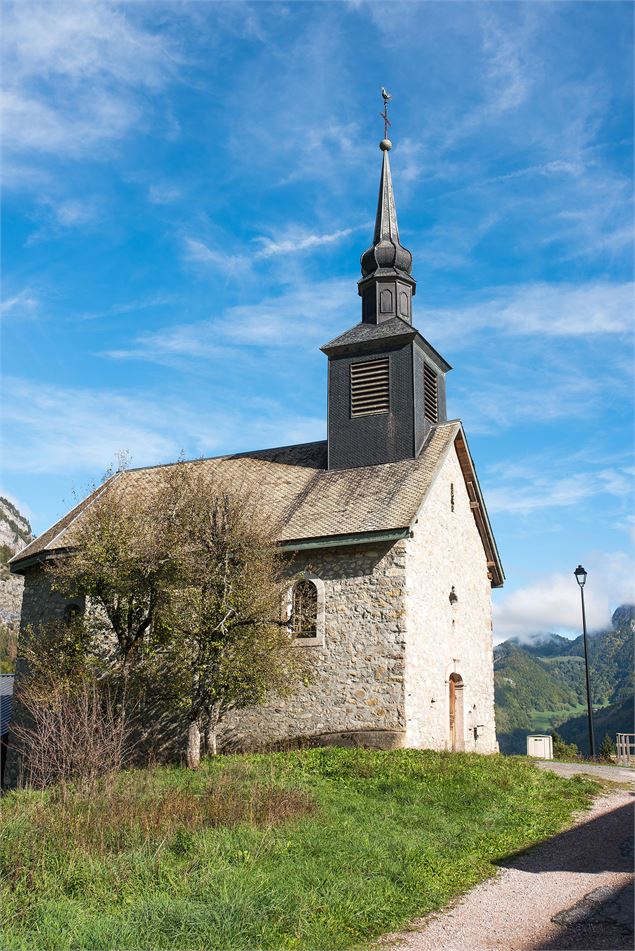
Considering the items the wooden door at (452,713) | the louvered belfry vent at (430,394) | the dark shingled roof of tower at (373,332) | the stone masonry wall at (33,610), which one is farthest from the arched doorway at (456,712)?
the stone masonry wall at (33,610)

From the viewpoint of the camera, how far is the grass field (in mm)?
7262

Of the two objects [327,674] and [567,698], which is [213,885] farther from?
[567,698]

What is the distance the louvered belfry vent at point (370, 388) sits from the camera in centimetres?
2252

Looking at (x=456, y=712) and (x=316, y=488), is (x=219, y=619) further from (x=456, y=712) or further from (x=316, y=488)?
(x=456, y=712)

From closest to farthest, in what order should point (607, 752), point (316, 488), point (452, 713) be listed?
point (452, 713)
point (316, 488)
point (607, 752)

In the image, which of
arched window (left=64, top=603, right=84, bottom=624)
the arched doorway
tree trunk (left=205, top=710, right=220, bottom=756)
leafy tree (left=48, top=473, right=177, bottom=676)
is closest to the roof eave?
leafy tree (left=48, top=473, right=177, bottom=676)

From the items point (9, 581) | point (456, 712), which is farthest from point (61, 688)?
point (9, 581)

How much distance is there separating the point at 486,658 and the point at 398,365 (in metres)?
9.14

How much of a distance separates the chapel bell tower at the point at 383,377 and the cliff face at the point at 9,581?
5067cm

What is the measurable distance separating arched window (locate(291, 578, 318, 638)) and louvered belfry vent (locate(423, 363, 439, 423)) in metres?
6.44

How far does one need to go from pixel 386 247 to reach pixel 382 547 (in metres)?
10.2

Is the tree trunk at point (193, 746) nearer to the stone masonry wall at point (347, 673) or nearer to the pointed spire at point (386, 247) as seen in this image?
the stone masonry wall at point (347, 673)

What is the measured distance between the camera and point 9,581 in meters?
102

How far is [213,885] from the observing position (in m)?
7.89
